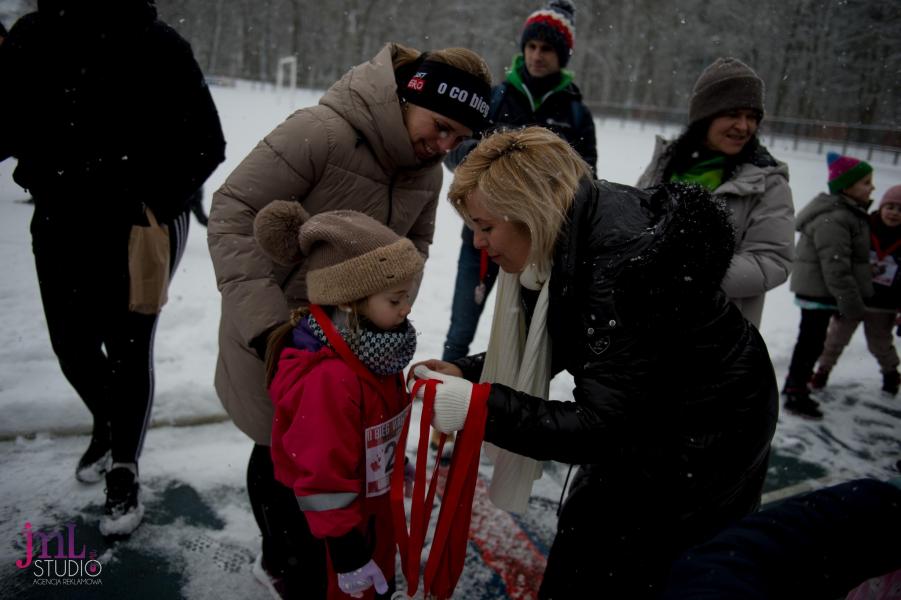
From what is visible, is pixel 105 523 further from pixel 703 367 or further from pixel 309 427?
pixel 703 367

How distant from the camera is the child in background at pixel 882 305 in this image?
14.2 ft

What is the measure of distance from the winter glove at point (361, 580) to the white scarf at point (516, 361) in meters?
0.53

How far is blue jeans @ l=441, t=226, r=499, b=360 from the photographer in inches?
125

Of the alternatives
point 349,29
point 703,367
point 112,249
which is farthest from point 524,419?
point 349,29

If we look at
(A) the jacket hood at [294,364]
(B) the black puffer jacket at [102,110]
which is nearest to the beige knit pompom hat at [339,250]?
(A) the jacket hood at [294,364]

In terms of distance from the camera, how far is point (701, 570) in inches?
34.9

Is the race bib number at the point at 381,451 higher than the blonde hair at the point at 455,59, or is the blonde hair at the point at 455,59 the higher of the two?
the blonde hair at the point at 455,59

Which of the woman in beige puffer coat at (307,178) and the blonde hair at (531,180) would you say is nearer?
the blonde hair at (531,180)

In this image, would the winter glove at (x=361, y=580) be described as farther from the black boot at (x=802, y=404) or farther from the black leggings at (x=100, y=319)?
the black boot at (x=802, y=404)

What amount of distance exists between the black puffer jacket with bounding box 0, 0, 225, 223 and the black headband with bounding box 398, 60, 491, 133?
2.92 feet

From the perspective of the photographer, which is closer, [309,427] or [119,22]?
[309,427]

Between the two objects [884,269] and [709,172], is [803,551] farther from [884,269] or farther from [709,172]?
[884,269]

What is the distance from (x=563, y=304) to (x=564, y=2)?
2782 millimetres

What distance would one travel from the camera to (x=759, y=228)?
242 centimetres
